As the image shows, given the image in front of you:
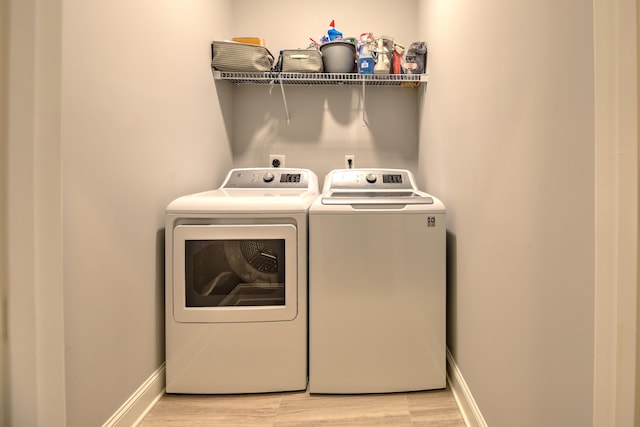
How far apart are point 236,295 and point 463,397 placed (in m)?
1.05

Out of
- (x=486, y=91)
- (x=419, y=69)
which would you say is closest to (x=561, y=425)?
(x=486, y=91)

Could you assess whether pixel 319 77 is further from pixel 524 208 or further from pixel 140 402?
pixel 140 402

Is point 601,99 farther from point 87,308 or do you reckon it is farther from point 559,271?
point 87,308

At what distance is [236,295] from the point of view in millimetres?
1372

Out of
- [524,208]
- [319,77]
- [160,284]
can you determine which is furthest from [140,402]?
[319,77]

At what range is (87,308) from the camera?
0.95 metres

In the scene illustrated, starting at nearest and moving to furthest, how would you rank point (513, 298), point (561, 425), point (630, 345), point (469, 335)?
point (630, 345) < point (561, 425) < point (513, 298) < point (469, 335)

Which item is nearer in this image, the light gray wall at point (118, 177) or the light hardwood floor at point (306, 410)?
the light gray wall at point (118, 177)

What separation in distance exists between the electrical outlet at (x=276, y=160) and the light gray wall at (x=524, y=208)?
1234 mm

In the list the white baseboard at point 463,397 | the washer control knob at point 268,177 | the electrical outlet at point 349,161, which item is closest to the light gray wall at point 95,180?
the washer control knob at point 268,177

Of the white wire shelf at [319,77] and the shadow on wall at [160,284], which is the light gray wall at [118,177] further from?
the white wire shelf at [319,77]

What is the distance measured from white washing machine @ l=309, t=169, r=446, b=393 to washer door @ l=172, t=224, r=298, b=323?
0.13 metres

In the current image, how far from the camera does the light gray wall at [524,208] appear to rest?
0.63 meters

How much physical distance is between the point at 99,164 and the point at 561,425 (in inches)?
57.4
